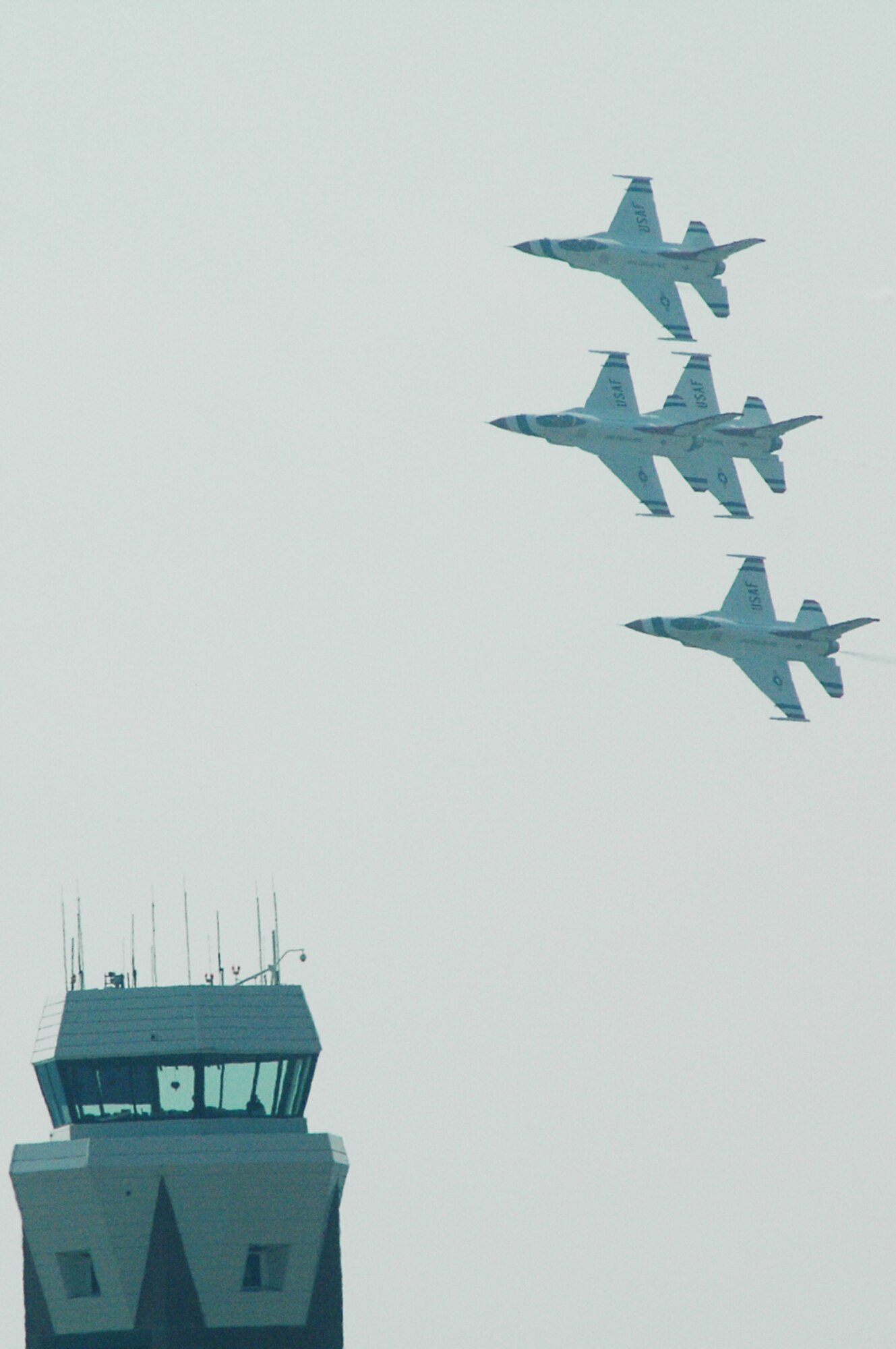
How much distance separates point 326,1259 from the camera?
147625 mm

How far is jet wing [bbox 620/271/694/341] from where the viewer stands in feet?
565

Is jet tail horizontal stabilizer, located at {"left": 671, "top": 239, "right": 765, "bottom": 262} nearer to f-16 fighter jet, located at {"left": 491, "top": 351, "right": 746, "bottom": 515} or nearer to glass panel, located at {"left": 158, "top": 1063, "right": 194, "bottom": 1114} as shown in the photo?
f-16 fighter jet, located at {"left": 491, "top": 351, "right": 746, "bottom": 515}

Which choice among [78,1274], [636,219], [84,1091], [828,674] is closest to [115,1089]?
[84,1091]

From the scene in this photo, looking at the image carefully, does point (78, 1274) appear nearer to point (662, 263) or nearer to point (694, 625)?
point (694, 625)

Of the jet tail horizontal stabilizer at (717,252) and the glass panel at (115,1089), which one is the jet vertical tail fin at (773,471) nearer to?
the jet tail horizontal stabilizer at (717,252)

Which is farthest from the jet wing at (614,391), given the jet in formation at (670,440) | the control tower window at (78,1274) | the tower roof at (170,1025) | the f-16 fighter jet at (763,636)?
the control tower window at (78,1274)

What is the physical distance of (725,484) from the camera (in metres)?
174

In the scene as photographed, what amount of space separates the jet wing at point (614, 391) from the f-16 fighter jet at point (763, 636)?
998cm

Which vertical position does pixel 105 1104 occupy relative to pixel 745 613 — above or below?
below

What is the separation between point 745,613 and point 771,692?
508 centimetres

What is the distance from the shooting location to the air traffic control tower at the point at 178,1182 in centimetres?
14400

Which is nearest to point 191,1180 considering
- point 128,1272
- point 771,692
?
point 128,1272

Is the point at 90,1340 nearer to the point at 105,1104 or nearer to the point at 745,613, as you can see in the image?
the point at 105,1104

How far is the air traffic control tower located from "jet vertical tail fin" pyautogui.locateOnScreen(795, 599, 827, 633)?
3620 cm
